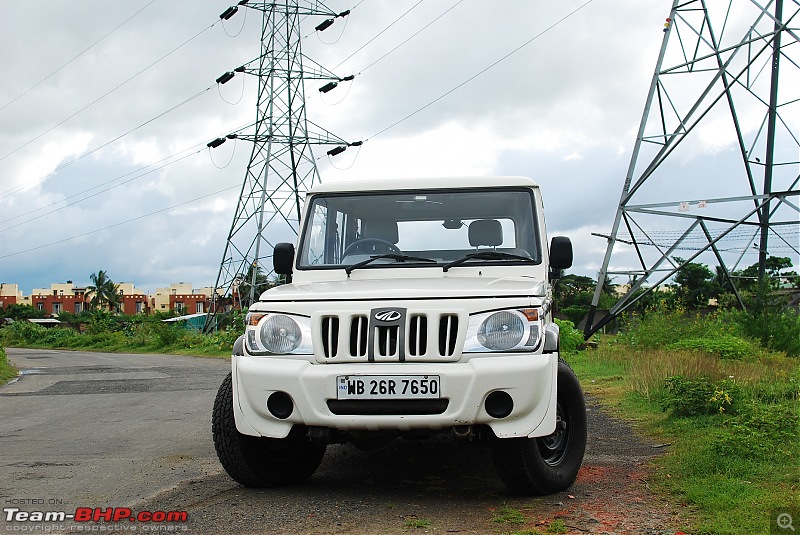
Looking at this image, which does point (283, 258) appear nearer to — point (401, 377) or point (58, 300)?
point (401, 377)

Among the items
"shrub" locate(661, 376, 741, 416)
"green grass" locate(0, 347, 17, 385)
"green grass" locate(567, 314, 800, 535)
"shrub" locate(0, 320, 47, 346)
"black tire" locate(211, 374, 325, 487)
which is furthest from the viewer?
"shrub" locate(0, 320, 47, 346)

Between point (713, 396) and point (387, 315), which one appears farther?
point (713, 396)

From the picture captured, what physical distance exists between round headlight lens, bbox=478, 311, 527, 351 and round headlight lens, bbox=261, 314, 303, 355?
1107mm

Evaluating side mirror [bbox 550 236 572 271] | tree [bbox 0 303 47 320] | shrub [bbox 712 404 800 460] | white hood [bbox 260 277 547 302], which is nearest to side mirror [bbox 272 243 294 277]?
white hood [bbox 260 277 547 302]

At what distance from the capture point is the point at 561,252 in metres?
6.75

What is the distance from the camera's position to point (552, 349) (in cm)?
544

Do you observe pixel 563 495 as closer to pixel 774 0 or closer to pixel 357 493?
pixel 357 493

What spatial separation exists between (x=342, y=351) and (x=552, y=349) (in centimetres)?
124

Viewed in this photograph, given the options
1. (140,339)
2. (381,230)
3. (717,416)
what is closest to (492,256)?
(381,230)

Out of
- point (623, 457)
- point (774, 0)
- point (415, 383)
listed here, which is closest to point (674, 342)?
point (774, 0)

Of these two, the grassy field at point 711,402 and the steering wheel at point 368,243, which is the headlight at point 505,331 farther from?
the steering wheel at point 368,243

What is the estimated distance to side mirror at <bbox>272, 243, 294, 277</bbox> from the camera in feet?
23.2

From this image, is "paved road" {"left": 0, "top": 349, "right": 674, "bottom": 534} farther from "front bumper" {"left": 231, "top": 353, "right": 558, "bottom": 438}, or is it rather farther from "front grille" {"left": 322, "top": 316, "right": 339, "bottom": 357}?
"front grille" {"left": 322, "top": 316, "right": 339, "bottom": 357}

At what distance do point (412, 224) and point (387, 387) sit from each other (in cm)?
220
